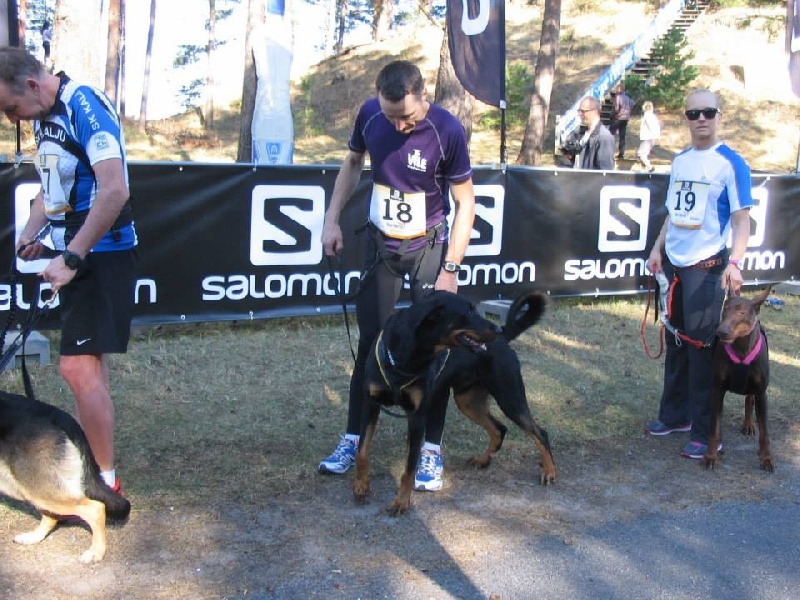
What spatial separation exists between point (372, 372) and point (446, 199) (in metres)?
0.97

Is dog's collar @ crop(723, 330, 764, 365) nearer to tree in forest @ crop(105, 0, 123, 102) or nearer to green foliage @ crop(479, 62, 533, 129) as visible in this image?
green foliage @ crop(479, 62, 533, 129)

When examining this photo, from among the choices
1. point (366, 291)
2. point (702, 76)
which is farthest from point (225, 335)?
point (702, 76)

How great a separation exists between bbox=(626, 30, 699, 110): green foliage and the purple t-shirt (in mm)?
24951

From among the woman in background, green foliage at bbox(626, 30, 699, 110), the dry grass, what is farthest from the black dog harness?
green foliage at bbox(626, 30, 699, 110)

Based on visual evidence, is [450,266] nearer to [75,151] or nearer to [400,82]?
[400,82]

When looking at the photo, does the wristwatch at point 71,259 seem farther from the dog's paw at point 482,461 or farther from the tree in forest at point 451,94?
the tree in forest at point 451,94

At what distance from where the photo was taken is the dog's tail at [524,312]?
14.1 feet

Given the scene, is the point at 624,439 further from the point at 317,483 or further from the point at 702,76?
the point at 702,76

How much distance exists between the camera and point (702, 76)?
97.1 ft

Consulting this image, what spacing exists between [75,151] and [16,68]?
0.37m

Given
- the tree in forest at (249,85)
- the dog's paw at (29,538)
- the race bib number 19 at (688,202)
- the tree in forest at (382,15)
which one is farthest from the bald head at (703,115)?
the tree in forest at (382,15)

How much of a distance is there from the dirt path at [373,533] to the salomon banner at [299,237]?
1898 millimetres

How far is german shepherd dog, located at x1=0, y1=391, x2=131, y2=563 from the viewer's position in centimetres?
315

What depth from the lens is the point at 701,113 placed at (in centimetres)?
466
